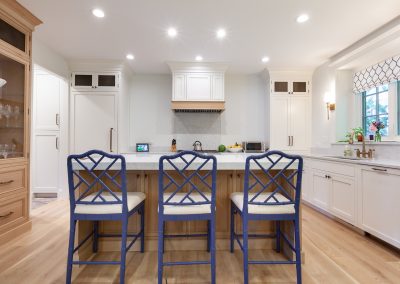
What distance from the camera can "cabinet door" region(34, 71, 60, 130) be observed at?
381 centimetres

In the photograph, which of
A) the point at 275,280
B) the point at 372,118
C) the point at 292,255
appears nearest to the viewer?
the point at 275,280

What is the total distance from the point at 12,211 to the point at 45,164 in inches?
67.7

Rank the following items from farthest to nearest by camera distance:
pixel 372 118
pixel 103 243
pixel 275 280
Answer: pixel 372 118, pixel 103 243, pixel 275 280

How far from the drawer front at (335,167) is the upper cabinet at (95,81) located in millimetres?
3522

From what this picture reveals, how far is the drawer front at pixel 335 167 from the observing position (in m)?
2.58

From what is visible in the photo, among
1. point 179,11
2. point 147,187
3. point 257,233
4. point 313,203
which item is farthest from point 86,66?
point 313,203

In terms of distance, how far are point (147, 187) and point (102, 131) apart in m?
2.28

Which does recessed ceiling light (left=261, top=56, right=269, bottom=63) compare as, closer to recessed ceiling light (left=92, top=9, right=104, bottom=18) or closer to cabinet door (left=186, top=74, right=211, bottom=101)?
cabinet door (left=186, top=74, right=211, bottom=101)

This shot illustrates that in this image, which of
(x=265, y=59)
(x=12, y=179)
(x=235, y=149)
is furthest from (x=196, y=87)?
(x=12, y=179)

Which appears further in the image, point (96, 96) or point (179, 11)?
point (96, 96)

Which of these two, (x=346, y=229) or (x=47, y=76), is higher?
(x=47, y=76)

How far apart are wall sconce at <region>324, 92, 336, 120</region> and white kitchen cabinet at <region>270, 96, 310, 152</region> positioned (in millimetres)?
430

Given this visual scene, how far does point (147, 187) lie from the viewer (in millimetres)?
1998

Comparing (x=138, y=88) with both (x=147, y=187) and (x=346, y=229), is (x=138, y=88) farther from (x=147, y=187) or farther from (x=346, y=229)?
(x=346, y=229)
